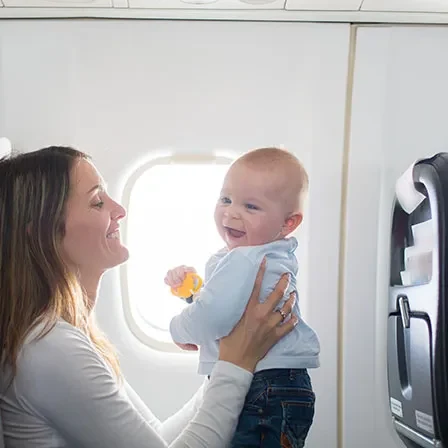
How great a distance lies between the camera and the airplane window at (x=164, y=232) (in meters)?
1.81

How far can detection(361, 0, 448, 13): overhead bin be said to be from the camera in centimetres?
164

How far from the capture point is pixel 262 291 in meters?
1.52

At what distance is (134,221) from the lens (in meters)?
1.82

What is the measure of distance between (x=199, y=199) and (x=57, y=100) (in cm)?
44

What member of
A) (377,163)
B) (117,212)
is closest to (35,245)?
(117,212)

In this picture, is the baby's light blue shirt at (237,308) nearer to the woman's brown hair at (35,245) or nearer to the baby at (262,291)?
the baby at (262,291)

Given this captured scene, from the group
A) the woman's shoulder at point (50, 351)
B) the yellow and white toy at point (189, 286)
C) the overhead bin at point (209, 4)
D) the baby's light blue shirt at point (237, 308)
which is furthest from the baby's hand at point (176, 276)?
the overhead bin at point (209, 4)

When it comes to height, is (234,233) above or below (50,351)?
above

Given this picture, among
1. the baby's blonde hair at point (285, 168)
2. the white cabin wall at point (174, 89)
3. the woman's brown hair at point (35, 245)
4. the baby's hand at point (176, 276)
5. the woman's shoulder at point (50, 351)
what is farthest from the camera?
the white cabin wall at point (174, 89)

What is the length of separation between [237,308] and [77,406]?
0.39m

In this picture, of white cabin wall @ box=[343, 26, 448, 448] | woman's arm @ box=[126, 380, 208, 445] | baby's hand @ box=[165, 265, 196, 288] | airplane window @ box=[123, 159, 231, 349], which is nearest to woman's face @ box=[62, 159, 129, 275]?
baby's hand @ box=[165, 265, 196, 288]

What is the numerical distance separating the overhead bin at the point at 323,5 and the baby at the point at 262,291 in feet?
1.25

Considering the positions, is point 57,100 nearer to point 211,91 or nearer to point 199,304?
point 211,91

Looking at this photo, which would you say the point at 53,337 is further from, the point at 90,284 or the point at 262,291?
the point at 262,291
